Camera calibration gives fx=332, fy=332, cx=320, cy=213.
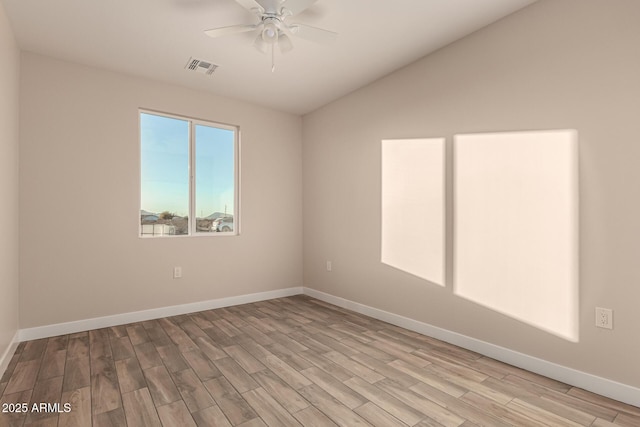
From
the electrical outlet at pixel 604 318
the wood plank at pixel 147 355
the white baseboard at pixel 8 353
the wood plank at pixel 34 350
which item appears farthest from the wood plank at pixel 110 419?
the electrical outlet at pixel 604 318

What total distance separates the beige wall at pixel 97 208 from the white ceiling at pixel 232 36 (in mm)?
241

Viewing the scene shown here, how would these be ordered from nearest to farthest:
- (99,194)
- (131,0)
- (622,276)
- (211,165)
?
(622,276)
(131,0)
(99,194)
(211,165)

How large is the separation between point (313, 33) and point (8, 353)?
3291 millimetres

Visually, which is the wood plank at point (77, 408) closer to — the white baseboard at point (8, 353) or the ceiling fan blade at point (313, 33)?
the white baseboard at point (8, 353)

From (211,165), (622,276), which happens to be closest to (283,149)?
(211,165)

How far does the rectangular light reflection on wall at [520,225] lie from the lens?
2.18 m

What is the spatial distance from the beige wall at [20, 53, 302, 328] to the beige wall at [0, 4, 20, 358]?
0.15m

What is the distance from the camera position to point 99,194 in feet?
10.8

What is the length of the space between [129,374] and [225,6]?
8.78 ft

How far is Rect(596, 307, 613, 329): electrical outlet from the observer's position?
2008 mm

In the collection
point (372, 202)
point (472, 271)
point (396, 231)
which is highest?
point (372, 202)

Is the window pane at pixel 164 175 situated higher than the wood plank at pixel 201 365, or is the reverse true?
the window pane at pixel 164 175

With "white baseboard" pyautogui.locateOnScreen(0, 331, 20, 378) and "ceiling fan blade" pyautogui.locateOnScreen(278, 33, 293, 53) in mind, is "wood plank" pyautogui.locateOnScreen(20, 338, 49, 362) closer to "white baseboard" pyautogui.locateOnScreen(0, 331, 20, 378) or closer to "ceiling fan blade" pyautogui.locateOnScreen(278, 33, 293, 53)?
"white baseboard" pyautogui.locateOnScreen(0, 331, 20, 378)

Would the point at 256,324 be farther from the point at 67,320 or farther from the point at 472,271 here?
the point at 472,271
